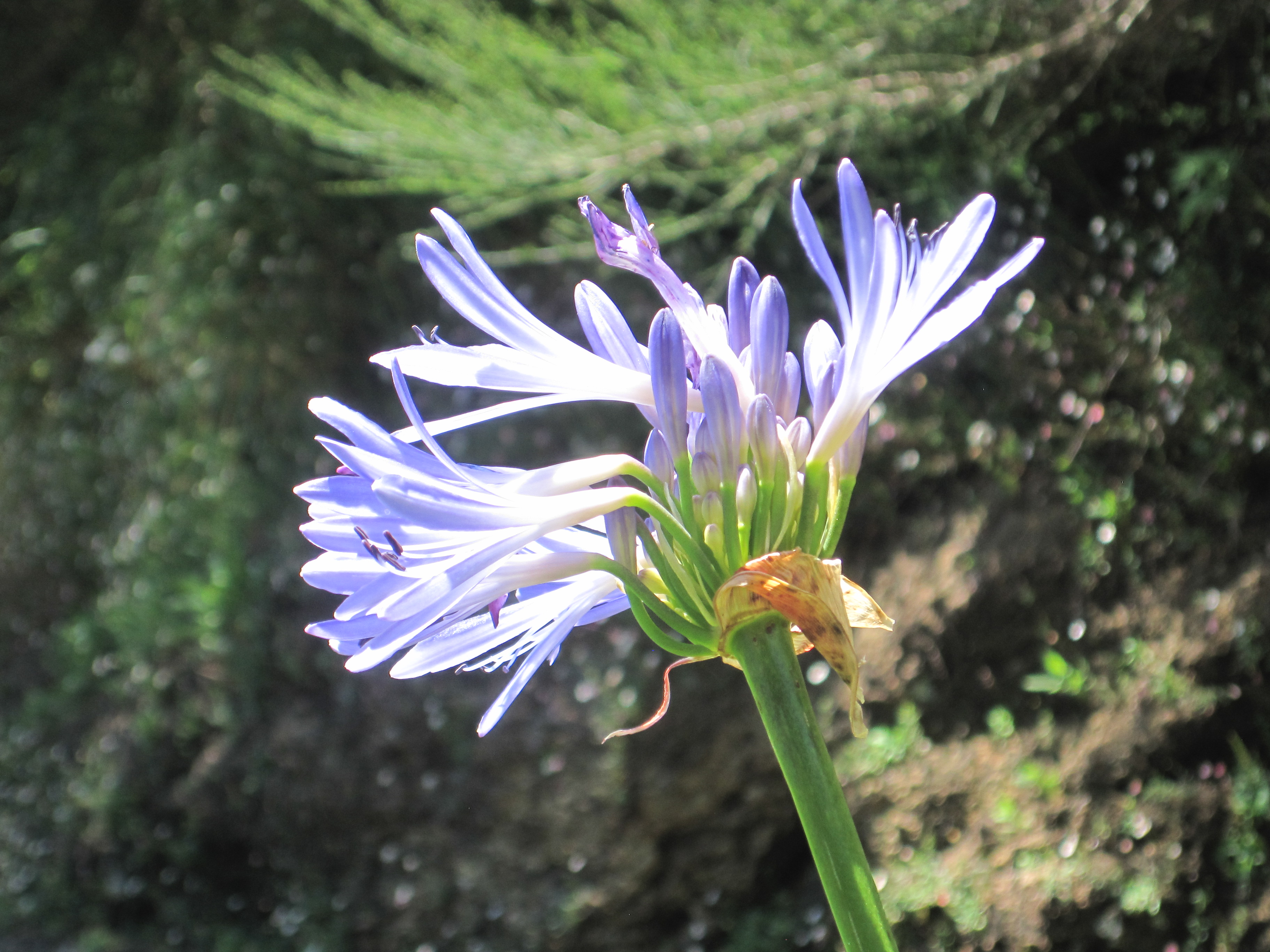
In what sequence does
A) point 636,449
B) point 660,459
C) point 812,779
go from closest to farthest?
1. point 812,779
2. point 660,459
3. point 636,449

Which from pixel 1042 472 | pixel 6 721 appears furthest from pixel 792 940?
pixel 6 721

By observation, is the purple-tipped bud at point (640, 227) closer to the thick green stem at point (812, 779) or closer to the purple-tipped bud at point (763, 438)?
the purple-tipped bud at point (763, 438)

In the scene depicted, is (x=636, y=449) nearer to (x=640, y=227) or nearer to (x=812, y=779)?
(x=640, y=227)

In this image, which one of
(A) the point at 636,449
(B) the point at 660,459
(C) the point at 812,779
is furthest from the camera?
(A) the point at 636,449

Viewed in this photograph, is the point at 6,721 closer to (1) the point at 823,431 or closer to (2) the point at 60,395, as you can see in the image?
(2) the point at 60,395

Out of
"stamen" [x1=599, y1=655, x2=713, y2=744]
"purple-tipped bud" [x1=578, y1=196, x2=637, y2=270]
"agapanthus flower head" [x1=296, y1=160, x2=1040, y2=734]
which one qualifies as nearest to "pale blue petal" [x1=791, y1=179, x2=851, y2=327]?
"agapanthus flower head" [x1=296, y1=160, x2=1040, y2=734]

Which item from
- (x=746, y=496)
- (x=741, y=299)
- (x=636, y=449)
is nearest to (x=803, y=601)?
(x=746, y=496)

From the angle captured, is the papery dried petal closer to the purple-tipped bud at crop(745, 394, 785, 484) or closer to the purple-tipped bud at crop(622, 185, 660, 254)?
the purple-tipped bud at crop(745, 394, 785, 484)
